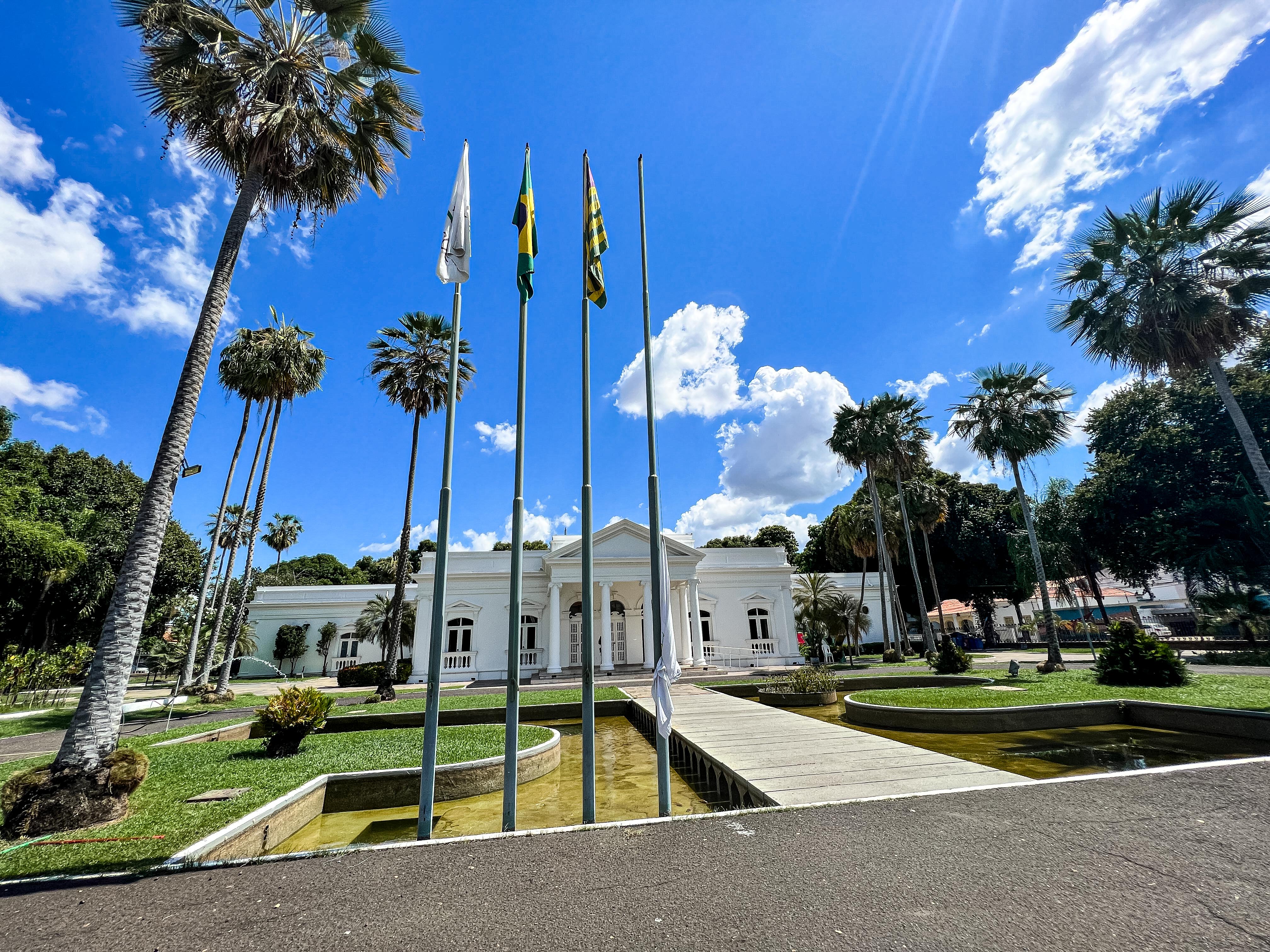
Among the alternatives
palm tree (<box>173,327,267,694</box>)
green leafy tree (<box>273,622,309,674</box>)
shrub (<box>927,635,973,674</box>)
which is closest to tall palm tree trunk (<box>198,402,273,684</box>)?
palm tree (<box>173,327,267,694</box>)

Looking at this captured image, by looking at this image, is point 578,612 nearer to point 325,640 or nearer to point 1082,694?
point 325,640

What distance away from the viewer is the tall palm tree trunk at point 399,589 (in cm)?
1792

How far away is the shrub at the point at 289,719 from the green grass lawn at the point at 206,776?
0.75ft

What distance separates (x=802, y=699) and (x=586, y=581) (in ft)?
39.8

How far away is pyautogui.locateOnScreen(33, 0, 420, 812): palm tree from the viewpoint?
5965 millimetres

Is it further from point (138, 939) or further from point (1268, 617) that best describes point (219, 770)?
point (1268, 617)

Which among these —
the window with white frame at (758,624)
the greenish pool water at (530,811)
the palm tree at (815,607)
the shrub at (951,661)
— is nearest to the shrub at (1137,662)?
Answer: the shrub at (951,661)

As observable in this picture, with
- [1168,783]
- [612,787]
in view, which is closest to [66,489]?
[612,787]

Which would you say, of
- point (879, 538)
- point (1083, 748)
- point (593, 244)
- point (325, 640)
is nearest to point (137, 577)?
point (593, 244)

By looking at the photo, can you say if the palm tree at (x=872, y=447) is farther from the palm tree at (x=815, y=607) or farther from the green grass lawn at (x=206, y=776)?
the green grass lawn at (x=206, y=776)

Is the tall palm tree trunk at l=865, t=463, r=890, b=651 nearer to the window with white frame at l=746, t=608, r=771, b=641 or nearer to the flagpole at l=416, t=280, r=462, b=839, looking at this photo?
the window with white frame at l=746, t=608, r=771, b=641

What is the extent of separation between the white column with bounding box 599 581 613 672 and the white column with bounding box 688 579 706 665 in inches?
156

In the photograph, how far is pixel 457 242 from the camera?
6.28 metres

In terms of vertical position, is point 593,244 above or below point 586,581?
above
